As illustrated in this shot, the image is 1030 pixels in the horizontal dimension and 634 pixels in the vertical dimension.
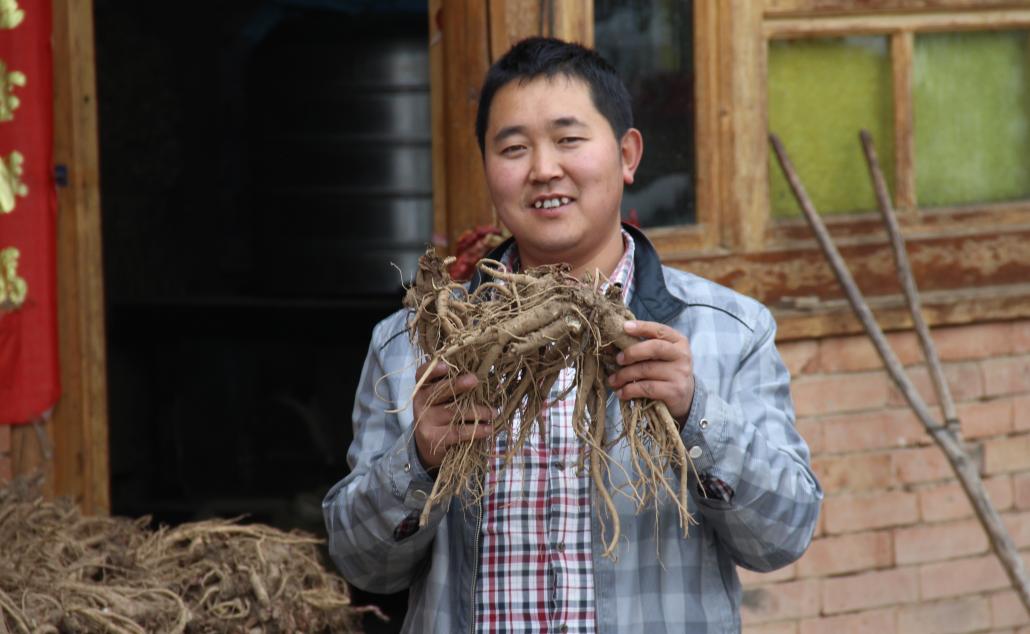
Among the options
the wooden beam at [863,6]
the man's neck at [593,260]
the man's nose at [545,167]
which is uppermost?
the wooden beam at [863,6]

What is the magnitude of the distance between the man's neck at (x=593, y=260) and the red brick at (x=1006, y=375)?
196cm

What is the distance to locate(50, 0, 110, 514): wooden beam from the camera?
297 cm

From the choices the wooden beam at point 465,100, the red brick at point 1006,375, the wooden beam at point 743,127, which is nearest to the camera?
the wooden beam at point 465,100

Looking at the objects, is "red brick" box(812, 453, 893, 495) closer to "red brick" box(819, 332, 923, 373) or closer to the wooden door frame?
"red brick" box(819, 332, 923, 373)

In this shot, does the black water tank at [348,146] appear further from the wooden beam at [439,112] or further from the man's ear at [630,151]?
the man's ear at [630,151]

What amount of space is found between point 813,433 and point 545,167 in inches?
68.9

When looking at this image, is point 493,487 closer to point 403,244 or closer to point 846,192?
point 846,192

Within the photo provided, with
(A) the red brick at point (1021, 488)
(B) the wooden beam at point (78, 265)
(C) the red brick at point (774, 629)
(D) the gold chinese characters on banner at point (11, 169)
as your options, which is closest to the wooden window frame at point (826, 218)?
(A) the red brick at point (1021, 488)

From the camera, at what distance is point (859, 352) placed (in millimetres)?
3098

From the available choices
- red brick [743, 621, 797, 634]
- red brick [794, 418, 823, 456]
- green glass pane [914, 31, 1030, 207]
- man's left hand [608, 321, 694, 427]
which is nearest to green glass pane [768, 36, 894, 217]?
green glass pane [914, 31, 1030, 207]

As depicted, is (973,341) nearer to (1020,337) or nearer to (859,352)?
(1020,337)

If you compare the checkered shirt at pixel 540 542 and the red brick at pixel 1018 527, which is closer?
the checkered shirt at pixel 540 542

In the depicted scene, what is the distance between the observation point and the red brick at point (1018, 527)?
3.25 metres

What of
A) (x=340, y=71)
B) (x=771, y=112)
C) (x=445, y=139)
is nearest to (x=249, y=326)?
(x=340, y=71)
